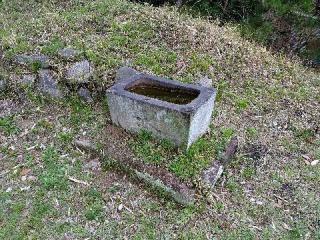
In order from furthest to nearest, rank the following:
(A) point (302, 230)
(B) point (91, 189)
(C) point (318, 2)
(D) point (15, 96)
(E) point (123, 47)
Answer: (C) point (318, 2) < (E) point (123, 47) < (D) point (15, 96) < (B) point (91, 189) < (A) point (302, 230)

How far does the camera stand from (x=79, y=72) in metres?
4.94

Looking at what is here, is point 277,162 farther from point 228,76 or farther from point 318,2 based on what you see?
point 318,2

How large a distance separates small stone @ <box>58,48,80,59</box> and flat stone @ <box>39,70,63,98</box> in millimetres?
294

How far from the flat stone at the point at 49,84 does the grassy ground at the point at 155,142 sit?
0.36 feet

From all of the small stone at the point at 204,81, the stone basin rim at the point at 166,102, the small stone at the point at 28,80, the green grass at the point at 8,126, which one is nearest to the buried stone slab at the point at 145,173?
the stone basin rim at the point at 166,102

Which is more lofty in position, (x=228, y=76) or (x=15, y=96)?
(x=228, y=76)

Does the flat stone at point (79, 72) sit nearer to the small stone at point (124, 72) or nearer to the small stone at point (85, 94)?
the small stone at point (85, 94)

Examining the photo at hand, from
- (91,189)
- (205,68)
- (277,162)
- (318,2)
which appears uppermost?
(318,2)

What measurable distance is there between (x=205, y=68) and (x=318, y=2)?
3.58 m

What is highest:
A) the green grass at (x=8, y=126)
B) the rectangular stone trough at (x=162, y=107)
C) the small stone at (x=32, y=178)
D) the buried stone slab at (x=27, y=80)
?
the rectangular stone trough at (x=162, y=107)

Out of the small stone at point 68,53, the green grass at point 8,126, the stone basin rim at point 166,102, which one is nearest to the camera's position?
the stone basin rim at point 166,102

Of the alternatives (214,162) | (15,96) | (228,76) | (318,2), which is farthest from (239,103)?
(318,2)

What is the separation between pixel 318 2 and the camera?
744 cm

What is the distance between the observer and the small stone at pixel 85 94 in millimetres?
4886
